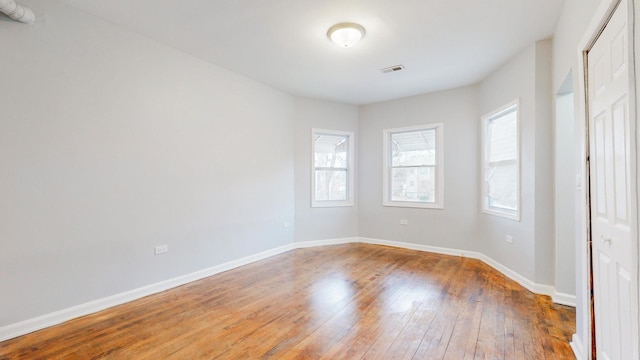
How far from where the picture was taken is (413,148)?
17.5 feet

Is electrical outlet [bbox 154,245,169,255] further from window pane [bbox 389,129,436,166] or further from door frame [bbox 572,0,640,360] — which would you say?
window pane [bbox 389,129,436,166]

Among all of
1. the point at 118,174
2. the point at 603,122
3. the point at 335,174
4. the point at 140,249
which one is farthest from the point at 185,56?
the point at 603,122

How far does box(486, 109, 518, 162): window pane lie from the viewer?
375 centimetres

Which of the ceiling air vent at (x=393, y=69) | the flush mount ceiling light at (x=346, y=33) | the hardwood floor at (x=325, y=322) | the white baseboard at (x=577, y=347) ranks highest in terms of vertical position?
the ceiling air vent at (x=393, y=69)

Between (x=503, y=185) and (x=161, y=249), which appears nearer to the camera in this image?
(x=161, y=249)

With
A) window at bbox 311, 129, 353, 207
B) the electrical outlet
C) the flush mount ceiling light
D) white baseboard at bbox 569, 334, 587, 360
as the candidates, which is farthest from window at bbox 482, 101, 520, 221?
the electrical outlet

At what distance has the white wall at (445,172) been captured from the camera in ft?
15.3

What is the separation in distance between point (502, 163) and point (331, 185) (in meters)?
2.88

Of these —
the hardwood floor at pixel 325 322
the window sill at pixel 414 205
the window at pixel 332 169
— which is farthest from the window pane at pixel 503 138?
the window at pixel 332 169

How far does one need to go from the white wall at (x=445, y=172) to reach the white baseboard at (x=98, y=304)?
2.80 metres

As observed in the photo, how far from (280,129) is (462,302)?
144 inches

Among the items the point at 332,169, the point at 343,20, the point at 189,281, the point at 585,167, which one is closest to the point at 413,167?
the point at 332,169

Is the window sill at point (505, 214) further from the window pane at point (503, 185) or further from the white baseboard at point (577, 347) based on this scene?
the white baseboard at point (577, 347)

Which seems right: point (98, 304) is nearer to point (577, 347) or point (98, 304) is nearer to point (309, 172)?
point (309, 172)
